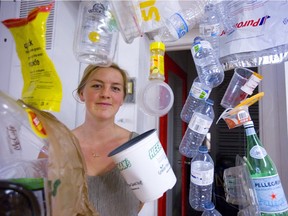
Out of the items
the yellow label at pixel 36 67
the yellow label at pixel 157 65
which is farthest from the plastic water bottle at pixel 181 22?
the yellow label at pixel 36 67

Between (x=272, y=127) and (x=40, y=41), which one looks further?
(x=272, y=127)

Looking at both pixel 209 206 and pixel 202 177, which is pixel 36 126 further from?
pixel 209 206

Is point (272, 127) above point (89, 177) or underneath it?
above

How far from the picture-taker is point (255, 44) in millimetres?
725

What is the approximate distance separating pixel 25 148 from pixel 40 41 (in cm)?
21

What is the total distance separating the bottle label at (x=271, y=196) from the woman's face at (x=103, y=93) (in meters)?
0.63

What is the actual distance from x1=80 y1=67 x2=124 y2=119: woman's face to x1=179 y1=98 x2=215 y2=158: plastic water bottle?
0.35 metres

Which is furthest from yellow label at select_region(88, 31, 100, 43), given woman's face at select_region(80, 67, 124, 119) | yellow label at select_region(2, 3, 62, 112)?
woman's face at select_region(80, 67, 124, 119)

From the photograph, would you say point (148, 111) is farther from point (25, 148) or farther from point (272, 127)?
point (272, 127)

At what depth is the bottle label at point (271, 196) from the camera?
67 centimetres

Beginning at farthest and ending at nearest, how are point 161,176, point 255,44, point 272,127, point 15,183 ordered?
point 272,127
point 255,44
point 161,176
point 15,183

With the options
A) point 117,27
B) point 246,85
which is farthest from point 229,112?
point 117,27

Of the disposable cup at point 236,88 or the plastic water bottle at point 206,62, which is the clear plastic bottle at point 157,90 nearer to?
the plastic water bottle at point 206,62

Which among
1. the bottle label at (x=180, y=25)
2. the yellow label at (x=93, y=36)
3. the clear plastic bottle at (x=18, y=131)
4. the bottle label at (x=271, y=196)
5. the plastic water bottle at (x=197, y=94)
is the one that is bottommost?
the bottle label at (x=271, y=196)
